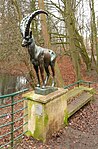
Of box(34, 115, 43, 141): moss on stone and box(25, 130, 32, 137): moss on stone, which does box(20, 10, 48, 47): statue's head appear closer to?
box(34, 115, 43, 141): moss on stone

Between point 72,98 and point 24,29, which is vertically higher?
point 24,29

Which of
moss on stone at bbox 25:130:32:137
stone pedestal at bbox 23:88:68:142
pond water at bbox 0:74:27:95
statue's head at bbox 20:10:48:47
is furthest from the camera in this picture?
pond water at bbox 0:74:27:95

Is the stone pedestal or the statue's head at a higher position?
the statue's head

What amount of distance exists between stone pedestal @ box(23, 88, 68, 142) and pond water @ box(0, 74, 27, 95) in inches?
341

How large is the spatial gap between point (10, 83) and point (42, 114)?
10.9 m

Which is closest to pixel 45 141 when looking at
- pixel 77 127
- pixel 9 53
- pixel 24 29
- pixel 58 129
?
pixel 58 129

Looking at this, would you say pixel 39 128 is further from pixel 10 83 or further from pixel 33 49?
pixel 10 83

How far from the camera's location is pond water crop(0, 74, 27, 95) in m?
13.1

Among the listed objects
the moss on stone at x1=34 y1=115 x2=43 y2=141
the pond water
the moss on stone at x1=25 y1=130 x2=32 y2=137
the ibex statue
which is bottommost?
the pond water

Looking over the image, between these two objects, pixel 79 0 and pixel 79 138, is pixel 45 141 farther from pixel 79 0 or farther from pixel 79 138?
pixel 79 0

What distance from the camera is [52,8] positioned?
11.7 m

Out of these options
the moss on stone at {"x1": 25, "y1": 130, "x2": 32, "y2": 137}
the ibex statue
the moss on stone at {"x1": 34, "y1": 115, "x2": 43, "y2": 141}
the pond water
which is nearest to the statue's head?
the ibex statue

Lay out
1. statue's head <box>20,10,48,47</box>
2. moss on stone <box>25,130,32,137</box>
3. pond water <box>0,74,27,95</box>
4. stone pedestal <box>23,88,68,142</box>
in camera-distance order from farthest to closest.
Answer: pond water <box>0,74,27,95</box> < moss on stone <box>25,130,32,137</box> < stone pedestal <box>23,88,68,142</box> < statue's head <box>20,10,48,47</box>

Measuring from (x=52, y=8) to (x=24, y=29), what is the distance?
870 centimetres
